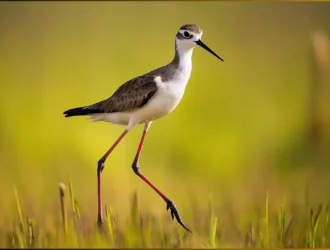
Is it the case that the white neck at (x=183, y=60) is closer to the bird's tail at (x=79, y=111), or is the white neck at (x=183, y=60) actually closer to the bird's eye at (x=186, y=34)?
the bird's eye at (x=186, y=34)

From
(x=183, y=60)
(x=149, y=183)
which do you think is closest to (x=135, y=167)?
(x=149, y=183)

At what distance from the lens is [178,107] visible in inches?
65.9

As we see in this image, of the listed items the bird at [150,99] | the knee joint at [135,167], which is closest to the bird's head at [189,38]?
the bird at [150,99]

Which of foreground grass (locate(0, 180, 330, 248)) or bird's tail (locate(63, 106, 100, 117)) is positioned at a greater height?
bird's tail (locate(63, 106, 100, 117))

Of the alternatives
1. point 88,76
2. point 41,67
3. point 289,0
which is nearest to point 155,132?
point 88,76

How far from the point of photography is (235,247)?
1643mm

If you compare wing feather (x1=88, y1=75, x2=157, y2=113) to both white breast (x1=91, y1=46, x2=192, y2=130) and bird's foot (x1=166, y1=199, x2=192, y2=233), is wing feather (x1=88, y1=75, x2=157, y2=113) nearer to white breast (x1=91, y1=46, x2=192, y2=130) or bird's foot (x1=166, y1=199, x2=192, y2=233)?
white breast (x1=91, y1=46, x2=192, y2=130)

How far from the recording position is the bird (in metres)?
1.58

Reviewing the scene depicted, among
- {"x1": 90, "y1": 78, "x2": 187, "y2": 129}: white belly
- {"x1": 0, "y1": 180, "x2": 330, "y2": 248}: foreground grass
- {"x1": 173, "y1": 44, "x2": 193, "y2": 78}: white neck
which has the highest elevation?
{"x1": 173, "y1": 44, "x2": 193, "y2": 78}: white neck

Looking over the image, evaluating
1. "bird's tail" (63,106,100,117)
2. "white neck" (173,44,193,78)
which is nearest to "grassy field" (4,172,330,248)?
"bird's tail" (63,106,100,117)

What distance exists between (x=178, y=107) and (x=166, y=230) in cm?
36

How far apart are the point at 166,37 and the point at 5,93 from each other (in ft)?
1.63

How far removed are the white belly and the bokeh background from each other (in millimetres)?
50

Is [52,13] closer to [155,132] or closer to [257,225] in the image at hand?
[155,132]
